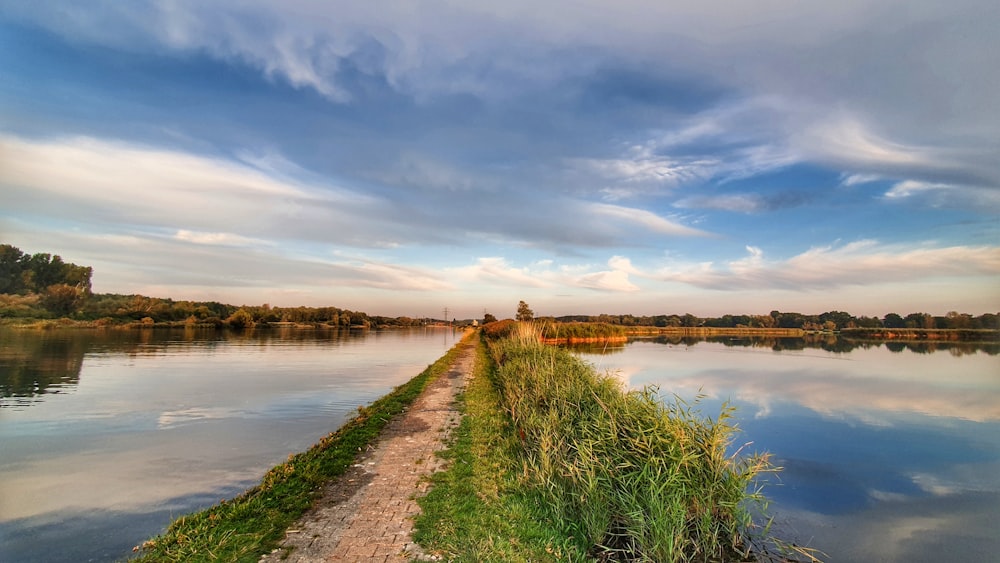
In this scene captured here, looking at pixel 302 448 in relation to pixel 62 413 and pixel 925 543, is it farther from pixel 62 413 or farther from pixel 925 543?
pixel 925 543

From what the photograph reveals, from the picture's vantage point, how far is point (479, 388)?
1443 centimetres

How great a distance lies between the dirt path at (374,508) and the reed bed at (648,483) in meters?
1.62

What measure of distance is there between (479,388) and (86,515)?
9987mm

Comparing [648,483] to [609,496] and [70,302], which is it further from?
[70,302]

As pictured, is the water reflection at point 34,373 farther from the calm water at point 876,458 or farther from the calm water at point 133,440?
the calm water at point 876,458

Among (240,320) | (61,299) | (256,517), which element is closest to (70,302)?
(61,299)

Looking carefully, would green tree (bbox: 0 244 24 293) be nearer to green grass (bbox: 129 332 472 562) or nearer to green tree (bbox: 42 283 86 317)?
green tree (bbox: 42 283 86 317)

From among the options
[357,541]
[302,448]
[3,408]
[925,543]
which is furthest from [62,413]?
[925,543]

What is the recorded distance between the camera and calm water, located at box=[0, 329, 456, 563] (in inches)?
209

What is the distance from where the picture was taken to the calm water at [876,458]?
5938 mm

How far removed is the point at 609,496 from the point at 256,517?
381 cm

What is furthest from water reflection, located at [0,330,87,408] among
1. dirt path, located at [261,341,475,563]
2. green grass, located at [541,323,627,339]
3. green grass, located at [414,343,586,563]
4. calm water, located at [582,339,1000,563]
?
green grass, located at [541,323,627,339]

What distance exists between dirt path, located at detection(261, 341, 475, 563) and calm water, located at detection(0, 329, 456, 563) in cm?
185

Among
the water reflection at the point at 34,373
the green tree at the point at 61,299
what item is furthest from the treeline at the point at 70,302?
Answer: the water reflection at the point at 34,373
